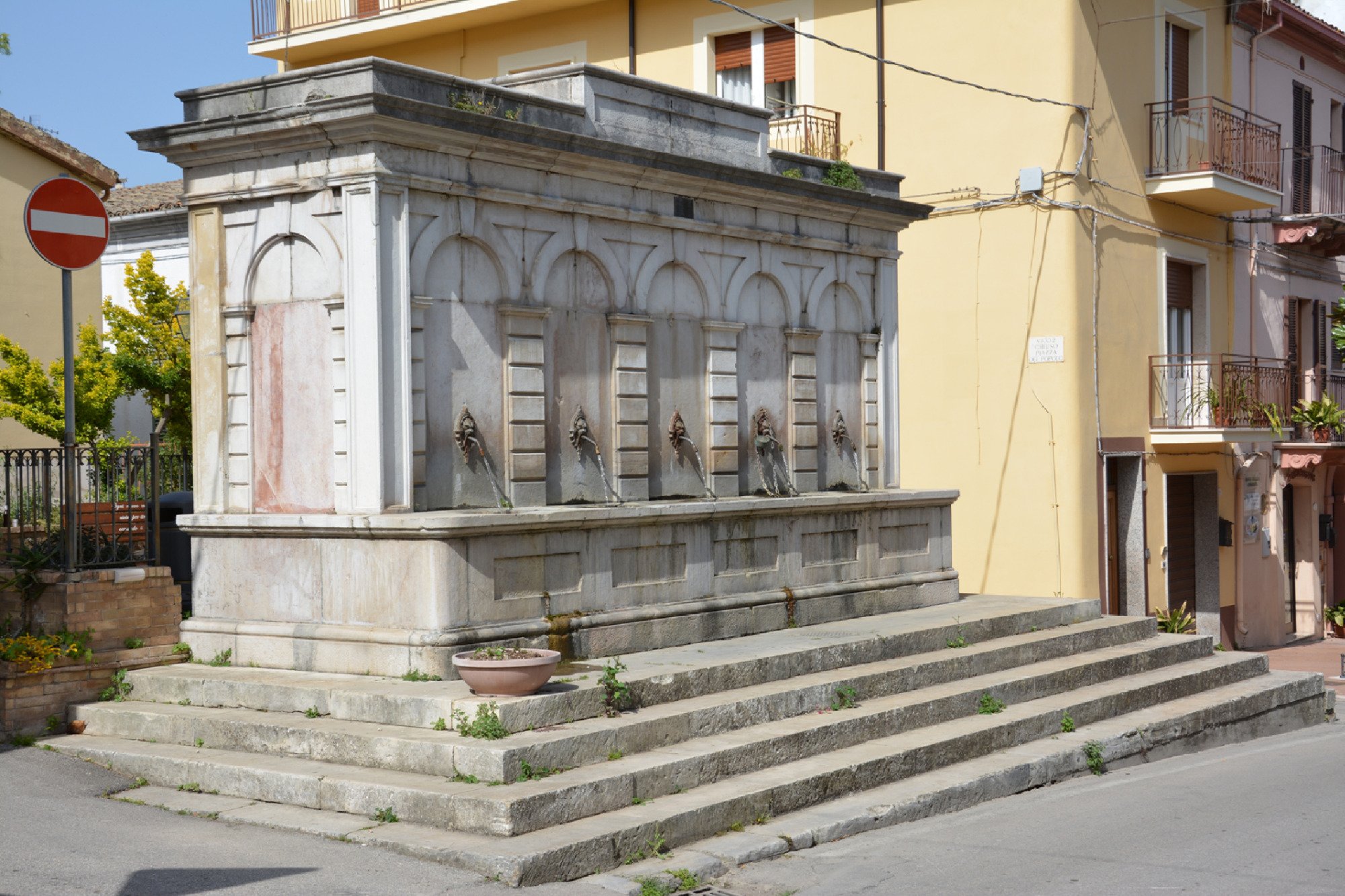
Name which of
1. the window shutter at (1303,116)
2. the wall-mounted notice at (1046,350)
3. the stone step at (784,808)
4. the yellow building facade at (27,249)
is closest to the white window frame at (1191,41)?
the window shutter at (1303,116)

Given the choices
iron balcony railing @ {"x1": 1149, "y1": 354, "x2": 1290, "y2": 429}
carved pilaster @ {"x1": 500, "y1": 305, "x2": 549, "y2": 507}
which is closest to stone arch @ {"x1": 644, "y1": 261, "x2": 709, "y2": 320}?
carved pilaster @ {"x1": 500, "y1": 305, "x2": 549, "y2": 507}

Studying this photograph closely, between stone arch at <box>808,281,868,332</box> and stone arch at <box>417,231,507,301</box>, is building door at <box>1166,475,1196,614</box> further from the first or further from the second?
stone arch at <box>417,231,507,301</box>

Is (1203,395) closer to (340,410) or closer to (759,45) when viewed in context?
(759,45)

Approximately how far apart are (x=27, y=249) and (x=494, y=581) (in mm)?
13004

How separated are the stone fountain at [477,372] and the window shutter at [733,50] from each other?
7.81m

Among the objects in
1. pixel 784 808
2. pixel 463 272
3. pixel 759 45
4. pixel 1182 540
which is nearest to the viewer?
pixel 784 808

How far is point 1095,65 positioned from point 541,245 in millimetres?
10584

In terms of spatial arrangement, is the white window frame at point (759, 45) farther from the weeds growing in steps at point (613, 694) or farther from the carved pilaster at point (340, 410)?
the weeds growing in steps at point (613, 694)

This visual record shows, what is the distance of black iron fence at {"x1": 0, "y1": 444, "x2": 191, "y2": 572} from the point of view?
11156 millimetres

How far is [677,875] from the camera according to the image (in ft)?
26.5

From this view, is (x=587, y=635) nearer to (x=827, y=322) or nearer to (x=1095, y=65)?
(x=827, y=322)

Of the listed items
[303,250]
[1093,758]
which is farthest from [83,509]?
[1093,758]

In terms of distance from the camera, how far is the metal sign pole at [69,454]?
11.0m

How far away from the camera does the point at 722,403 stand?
1378cm
